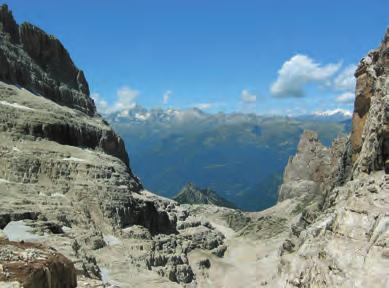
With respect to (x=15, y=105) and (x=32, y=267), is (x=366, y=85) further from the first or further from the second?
(x=15, y=105)

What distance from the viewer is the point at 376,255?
104ft

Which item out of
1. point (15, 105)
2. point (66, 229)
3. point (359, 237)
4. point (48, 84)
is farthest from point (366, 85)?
point (48, 84)

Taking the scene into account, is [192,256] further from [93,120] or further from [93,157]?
[93,120]

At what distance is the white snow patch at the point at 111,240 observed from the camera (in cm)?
8981

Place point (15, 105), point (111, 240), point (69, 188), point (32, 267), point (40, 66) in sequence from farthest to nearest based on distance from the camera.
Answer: point (40, 66) < point (15, 105) < point (69, 188) < point (111, 240) < point (32, 267)

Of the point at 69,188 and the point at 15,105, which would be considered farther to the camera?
the point at 15,105

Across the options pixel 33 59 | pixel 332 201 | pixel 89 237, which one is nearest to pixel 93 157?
pixel 89 237

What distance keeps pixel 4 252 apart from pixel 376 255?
19.0 metres

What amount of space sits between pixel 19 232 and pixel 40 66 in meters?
72.0

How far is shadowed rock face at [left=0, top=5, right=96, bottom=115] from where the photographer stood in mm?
117438

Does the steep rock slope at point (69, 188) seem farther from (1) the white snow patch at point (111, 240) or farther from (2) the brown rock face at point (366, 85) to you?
(2) the brown rock face at point (366, 85)

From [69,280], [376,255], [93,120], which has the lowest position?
[69,280]

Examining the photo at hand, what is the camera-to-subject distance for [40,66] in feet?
435

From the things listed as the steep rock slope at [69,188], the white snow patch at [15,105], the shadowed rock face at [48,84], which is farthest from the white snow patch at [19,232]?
the white snow patch at [15,105]
